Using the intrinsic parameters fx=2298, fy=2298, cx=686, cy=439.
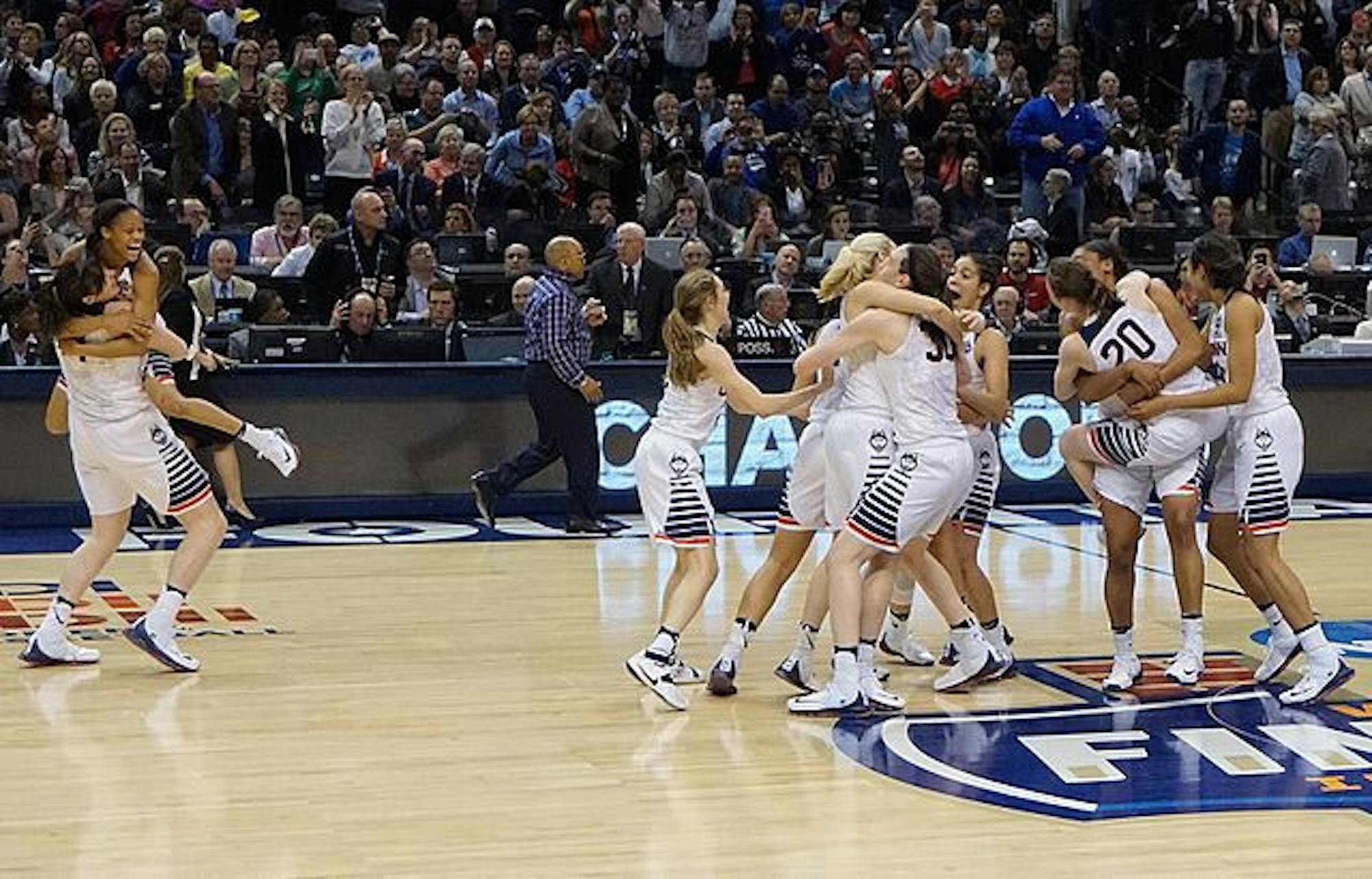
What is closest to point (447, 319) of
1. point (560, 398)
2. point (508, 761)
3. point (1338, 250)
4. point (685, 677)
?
point (560, 398)

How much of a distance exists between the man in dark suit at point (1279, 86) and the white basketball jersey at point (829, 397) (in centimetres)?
1399

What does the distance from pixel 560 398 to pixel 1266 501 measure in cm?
600

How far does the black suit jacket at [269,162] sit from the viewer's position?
714 inches

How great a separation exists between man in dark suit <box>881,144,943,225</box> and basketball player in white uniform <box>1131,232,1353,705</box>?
34.2 feet

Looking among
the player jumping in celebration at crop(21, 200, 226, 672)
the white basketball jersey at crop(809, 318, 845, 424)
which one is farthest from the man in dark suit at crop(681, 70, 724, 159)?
the white basketball jersey at crop(809, 318, 845, 424)

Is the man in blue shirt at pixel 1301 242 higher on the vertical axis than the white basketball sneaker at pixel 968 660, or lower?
higher

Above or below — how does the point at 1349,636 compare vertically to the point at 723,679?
below

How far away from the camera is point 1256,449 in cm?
908

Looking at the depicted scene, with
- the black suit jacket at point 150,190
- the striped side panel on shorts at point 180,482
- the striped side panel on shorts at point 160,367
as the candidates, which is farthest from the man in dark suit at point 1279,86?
the striped side panel on shorts at point 180,482

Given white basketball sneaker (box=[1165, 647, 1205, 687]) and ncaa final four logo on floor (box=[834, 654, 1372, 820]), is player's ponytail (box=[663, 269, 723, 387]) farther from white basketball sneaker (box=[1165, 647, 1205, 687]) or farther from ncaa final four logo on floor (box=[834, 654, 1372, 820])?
white basketball sneaker (box=[1165, 647, 1205, 687])

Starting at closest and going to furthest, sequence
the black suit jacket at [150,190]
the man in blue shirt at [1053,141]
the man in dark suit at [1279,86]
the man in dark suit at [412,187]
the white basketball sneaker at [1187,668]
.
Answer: the white basketball sneaker at [1187,668] → the black suit jacket at [150,190] → the man in dark suit at [412,187] → the man in blue shirt at [1053,141] → the man in dark suit at [1279,86]

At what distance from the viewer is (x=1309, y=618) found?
899cm

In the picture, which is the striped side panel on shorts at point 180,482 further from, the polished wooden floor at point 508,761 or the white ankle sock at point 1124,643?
the white ankle sock at point 1124,643

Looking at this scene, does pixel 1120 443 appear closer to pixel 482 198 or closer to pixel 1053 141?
pixel 482 198
